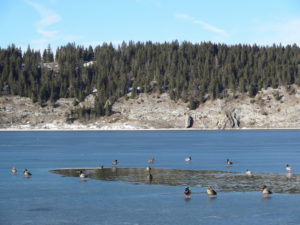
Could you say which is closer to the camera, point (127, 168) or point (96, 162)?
point (127, 168)

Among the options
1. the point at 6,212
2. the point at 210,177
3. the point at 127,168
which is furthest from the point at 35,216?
the point at 127,168

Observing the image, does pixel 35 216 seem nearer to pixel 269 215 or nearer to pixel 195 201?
pixel 195 201

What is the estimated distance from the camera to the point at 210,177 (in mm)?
63531

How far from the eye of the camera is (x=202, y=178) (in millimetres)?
62750

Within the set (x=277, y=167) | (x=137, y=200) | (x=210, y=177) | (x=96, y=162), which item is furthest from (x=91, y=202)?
(x=96, y=162)

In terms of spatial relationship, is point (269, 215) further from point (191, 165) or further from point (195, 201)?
point (191, 165)

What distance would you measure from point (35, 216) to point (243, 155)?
198 ft

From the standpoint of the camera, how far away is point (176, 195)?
50.9 meters

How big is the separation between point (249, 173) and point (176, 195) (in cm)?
1590

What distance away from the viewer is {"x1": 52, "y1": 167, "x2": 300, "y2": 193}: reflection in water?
181ft

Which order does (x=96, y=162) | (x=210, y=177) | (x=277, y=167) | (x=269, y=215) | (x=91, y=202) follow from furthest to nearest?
(x=96, y=162) → (x=277, y=167) → (x=210, y=177) → (x=91, y=202) → (x=269, y=215)

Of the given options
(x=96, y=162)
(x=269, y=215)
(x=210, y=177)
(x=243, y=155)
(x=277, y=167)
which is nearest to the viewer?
(x=269, y=215)

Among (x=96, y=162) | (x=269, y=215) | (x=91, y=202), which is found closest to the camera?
(x=269, y=215)

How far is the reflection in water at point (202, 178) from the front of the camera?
181 feet
